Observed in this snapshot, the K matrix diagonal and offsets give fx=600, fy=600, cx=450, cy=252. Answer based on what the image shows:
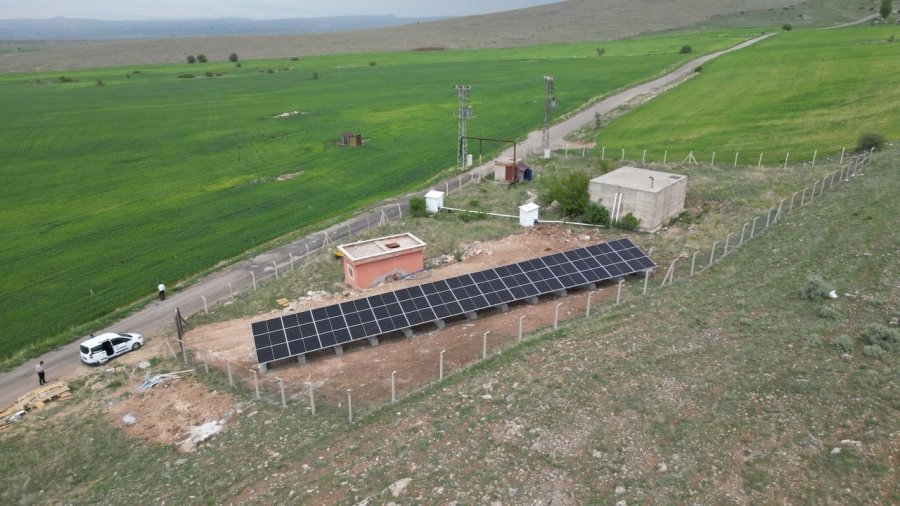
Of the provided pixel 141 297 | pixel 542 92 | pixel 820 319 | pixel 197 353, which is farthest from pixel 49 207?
pixel 542 92

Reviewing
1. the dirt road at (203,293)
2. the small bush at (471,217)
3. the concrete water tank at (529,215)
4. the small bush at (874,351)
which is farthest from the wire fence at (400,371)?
the small bush at (471,217)

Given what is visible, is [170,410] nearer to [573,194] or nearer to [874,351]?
[874,351]

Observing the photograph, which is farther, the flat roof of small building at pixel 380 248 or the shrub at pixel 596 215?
the shrub at pixel 596 215

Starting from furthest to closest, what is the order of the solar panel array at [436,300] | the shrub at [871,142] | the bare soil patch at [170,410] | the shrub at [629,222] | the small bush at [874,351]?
the shrub at [871,142] < the shrub at [629,222] < the solar panel array at [436,300] < the bare soil patch at [170,410] < the small bush at [874,351]

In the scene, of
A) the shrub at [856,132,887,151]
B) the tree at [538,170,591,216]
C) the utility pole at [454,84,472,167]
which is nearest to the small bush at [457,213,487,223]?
the tree at [538,170,591,216]

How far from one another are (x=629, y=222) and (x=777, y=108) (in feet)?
144

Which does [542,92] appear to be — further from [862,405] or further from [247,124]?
[862,405]

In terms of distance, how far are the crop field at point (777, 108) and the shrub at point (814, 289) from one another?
32.5 m

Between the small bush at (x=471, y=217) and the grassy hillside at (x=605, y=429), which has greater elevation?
the grassy hillside at (x=605, y=429)

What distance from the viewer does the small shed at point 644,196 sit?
3697 centimetres

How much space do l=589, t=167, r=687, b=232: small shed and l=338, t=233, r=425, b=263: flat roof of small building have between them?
13.0 m

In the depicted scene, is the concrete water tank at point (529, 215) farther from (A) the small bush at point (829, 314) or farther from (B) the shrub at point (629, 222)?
(A) the small bush at point (829, 314)

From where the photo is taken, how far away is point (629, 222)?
123ft

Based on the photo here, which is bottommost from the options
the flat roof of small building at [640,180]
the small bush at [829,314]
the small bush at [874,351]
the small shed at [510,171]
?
the small shed at [510,171]
